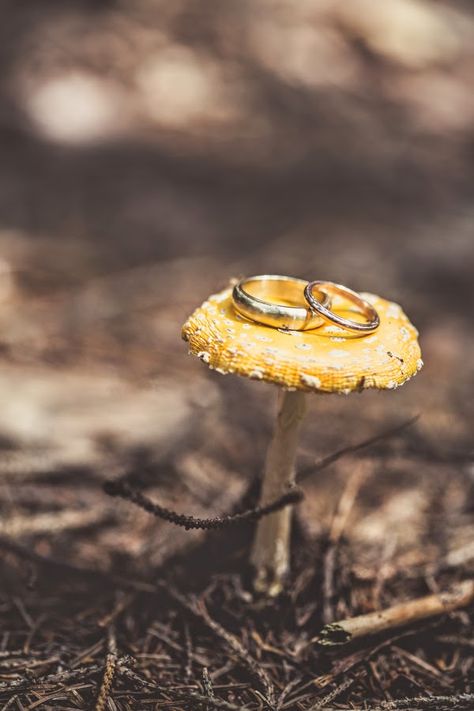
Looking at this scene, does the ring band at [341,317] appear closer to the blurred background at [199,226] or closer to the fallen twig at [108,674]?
the blurred background at [199,226]

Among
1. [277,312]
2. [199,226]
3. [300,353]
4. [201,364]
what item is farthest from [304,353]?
[199,226]

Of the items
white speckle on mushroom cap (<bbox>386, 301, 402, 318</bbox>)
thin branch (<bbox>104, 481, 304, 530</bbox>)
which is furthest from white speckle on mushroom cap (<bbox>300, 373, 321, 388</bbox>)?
thin branch (<bbox>104, 481, 304, 530</bbox>)

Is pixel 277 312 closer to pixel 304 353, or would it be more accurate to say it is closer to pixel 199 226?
pixel 304 353

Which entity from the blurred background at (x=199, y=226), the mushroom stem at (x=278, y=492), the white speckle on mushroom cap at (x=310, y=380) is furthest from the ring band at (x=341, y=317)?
the blurred background at (x=199, y=226)

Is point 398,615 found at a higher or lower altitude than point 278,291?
lower

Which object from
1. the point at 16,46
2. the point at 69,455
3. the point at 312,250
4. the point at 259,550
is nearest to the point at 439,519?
the point at 259,550

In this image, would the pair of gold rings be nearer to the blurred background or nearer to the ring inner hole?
the ring inner hole
